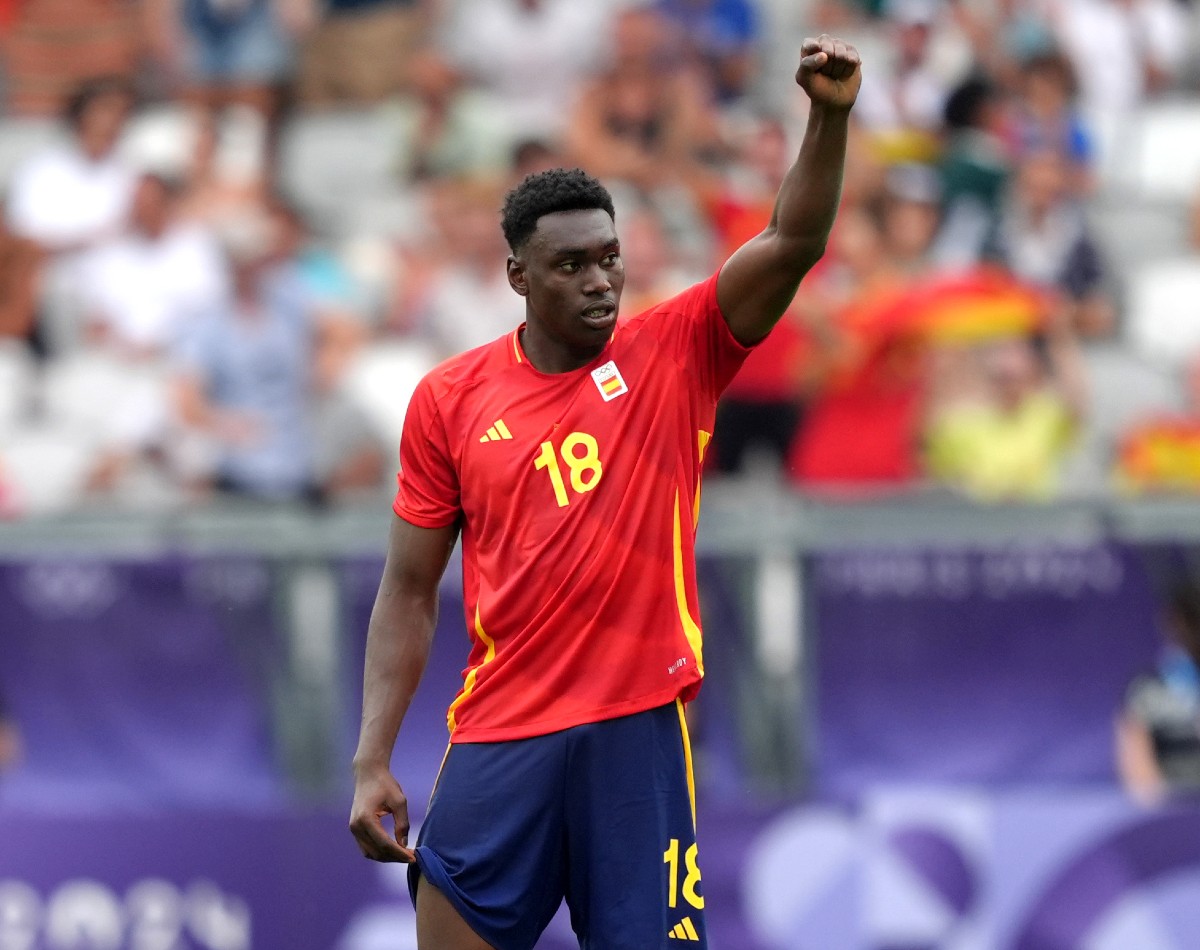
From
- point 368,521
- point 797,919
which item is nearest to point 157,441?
point 368,521

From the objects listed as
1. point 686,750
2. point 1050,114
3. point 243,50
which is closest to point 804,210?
point 686,750

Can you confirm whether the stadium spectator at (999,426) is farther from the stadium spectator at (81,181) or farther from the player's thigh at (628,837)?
the stadium spectator at (81,181)

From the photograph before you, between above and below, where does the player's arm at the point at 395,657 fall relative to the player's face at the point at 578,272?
below

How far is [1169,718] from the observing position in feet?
26.0

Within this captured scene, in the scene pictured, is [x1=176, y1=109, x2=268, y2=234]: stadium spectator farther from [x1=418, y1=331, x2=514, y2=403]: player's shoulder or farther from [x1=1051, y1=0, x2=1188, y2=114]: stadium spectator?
[x1=418, y1=331, x2=514, y2=403]: player's shoulder

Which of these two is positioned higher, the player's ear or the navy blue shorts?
the player's ear

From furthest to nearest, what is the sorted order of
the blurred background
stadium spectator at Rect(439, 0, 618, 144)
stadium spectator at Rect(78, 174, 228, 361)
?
stadium spectator at Rect(439, 0, 618, 144)
stadium spectator at Rect(78, 174, 228, 361)
the blurred background

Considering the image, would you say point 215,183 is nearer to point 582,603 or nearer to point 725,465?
point 725,465

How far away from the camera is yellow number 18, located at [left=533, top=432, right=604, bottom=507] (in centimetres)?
427

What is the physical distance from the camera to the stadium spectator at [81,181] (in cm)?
1175

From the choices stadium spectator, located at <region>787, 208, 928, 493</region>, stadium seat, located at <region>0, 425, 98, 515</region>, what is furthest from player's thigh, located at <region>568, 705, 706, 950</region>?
stadium seat, located at <region>0, 425, 98, 515</region>

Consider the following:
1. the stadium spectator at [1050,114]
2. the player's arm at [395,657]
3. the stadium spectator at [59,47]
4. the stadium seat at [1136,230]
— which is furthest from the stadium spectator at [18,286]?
the player's arm at [395,657]

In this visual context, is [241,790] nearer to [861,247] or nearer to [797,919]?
[797,919]

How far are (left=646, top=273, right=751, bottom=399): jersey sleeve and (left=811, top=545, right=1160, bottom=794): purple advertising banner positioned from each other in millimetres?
3918
